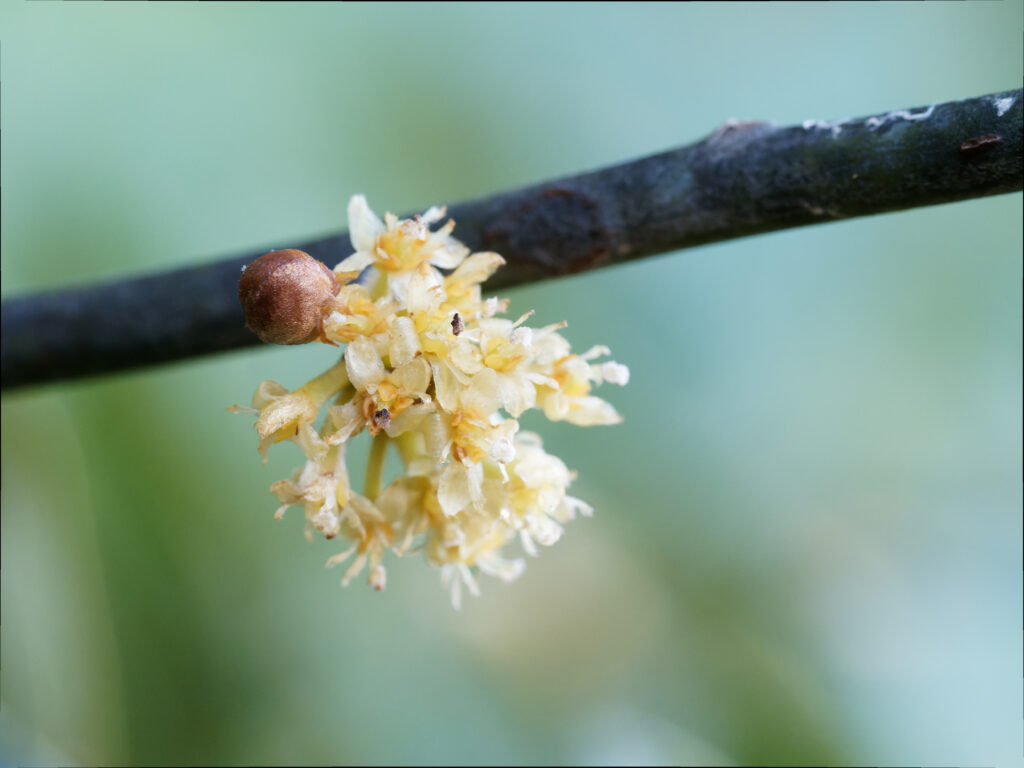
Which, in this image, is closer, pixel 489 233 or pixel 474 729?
pixel 489 233

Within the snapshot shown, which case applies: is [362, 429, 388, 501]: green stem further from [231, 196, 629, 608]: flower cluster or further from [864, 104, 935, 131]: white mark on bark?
[864, 104, 935, 131]: white mark on bark

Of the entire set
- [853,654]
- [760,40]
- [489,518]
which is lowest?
[853,654]

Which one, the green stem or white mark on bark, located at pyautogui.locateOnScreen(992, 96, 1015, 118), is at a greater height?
white mark on bark, located at pyautogui.locateOnScreen(992, 96, 1015, 118)

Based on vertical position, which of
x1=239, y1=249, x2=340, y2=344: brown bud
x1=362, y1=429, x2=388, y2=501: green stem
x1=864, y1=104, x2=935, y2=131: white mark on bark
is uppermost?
x1=864, y1=104, x2=935, y2=131: white mark on bark

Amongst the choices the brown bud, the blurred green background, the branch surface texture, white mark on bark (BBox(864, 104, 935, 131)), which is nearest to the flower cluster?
the brown bud

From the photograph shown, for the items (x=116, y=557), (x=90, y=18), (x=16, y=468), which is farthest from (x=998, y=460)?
(x=90, y=18)

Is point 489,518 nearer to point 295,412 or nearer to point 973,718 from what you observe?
point 295,412

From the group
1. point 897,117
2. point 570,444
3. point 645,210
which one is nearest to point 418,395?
point 645,210
